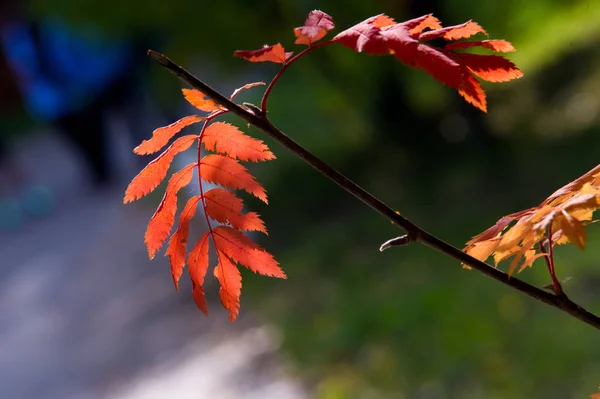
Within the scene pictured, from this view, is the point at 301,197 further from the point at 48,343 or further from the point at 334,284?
the point at 48,343

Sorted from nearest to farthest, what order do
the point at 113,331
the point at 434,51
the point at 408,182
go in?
the point at 434,51 < the point at 113,331 < the point at 408,182

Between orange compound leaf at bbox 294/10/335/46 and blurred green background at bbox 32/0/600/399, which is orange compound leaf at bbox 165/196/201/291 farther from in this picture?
blurred green background at bbox 32/0/600/399

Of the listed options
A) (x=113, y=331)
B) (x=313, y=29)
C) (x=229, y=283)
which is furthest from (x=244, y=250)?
(x=113, y=331)

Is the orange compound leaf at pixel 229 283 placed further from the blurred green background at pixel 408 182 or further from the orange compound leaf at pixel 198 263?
the blurred green background at pixel 408 182

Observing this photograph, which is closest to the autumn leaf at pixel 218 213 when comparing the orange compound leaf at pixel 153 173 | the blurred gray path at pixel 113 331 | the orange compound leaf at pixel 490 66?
the orange compound leaf at pixel 153 173

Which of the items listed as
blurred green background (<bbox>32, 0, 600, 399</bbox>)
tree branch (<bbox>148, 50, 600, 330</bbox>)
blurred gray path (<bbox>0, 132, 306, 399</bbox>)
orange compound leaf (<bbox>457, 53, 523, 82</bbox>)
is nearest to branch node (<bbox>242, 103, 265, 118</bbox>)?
tree branch (<bbox>148, 50, 600, 330</bbox>)

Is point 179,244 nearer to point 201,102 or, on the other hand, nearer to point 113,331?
point 201,102
